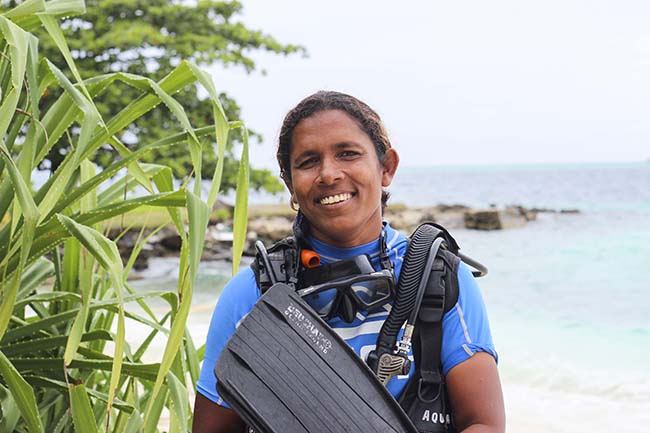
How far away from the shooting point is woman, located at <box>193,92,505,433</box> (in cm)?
132

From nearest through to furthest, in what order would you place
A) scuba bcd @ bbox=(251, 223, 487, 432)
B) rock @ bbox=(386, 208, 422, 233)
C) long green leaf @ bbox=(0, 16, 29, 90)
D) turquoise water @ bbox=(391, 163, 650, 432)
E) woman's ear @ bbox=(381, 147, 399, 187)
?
scuba bcd @ bbox=(251, 223, 487, 432) < woman's ear @ bbox=(381, 147, 399, 187) < long green leaf @ bbox=(0, 16, 29, 90) < turquoise water @ bbox=(391, 163, 650, 432) < rock @ bbox=(386, 208, 422, 233)

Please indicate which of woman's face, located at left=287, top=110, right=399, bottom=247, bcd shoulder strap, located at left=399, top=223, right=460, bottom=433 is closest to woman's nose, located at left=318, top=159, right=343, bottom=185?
woman's face, located at left=287, top=110, right=399, bottom=247

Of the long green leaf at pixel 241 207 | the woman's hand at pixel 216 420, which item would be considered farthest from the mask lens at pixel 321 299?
the long green leaf at pixel 241 207

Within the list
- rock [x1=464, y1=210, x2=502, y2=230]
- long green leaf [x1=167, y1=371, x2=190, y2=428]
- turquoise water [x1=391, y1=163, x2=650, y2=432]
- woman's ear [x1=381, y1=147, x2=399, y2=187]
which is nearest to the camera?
woman's ear [x1=381, y1=147, x2=399, y2=187]

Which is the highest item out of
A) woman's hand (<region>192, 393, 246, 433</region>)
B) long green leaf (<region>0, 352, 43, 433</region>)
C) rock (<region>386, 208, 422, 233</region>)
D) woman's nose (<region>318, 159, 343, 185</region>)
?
woman's nose (<region>318, 159, 343, 185</region>)

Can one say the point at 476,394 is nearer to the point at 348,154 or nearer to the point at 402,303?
the point at 402,303

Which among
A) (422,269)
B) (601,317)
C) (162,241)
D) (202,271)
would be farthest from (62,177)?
(162,241)

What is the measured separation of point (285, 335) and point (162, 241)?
16.9 m

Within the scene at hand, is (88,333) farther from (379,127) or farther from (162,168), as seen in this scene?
(379,127)

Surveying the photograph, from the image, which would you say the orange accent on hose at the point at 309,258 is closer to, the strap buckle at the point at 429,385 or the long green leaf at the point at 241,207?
the strap buckle at the point at 429,385

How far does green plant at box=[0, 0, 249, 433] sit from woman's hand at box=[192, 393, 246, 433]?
0.29 metres

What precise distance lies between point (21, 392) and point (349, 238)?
2.84 ft

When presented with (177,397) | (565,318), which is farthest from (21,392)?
(565,318)

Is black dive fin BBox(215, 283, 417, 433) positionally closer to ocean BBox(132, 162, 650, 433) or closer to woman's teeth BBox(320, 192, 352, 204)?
woman's teeth BBox(320, 192, 352, 204)
